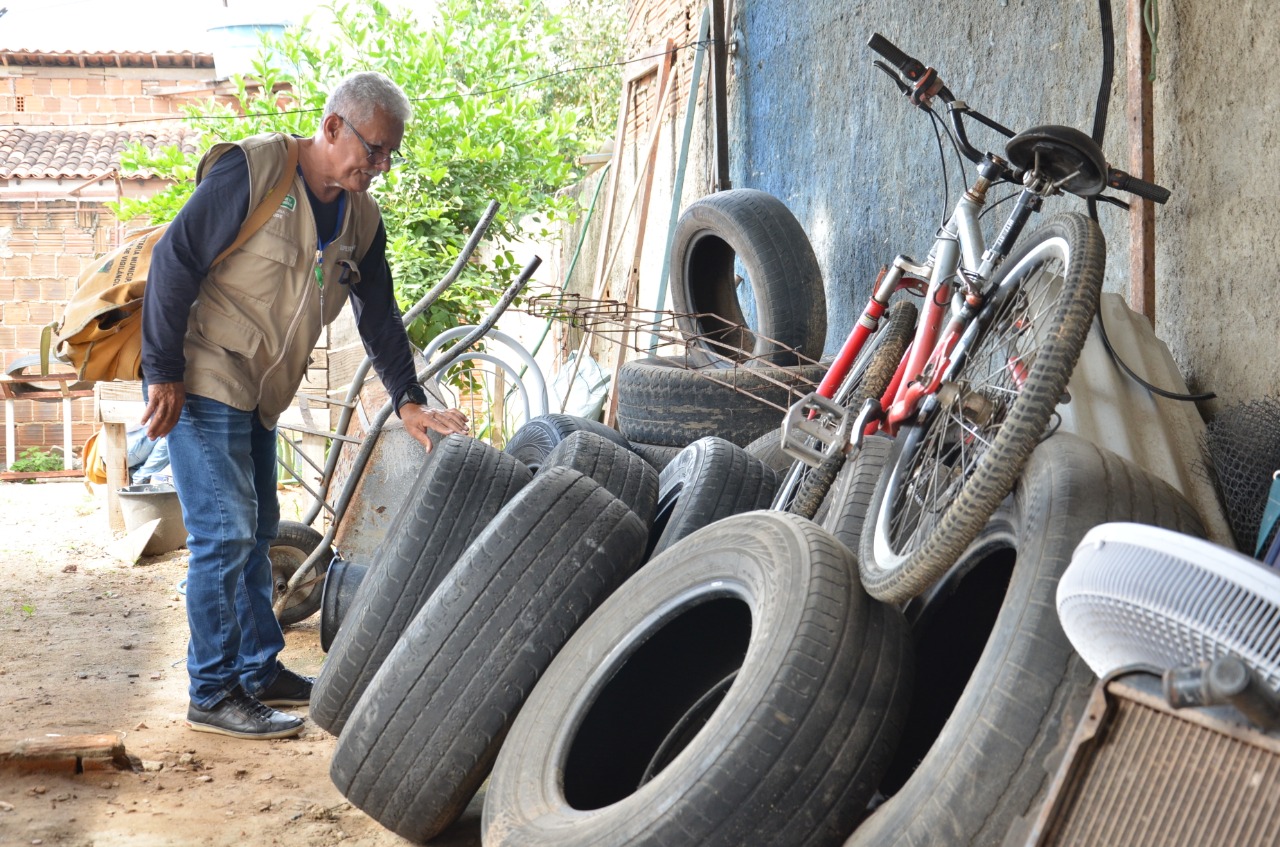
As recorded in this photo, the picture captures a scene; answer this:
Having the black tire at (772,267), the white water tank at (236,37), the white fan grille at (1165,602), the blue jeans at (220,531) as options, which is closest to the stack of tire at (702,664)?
the white fan grille at (1165,602)

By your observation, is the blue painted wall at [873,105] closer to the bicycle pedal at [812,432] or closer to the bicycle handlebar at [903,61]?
the bicycle handlebar at [903,61]

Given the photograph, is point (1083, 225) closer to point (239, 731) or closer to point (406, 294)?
point (239, 731)

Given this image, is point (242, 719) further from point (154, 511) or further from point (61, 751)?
point (154, 511)

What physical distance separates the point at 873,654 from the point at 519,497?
3.40ft

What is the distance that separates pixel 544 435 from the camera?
4504mm

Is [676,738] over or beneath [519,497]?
beneath

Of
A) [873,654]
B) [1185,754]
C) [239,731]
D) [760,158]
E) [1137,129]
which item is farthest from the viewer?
[760,158]

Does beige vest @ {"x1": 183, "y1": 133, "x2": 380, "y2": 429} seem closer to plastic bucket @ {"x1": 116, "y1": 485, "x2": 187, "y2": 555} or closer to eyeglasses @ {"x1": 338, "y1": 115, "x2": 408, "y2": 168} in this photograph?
eyeglasses @ {"x1": 338, "y1": 115, "x2": 408, "y2": 168}

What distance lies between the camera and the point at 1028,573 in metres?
1.92

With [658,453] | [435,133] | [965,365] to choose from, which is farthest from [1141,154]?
[435,133]

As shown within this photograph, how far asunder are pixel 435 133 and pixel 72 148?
24.4 ft

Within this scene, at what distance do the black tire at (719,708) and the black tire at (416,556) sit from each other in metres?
0.64

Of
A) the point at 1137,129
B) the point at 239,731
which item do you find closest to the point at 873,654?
the point at 1137,129

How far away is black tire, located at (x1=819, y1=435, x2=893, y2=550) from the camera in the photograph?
301 cm
